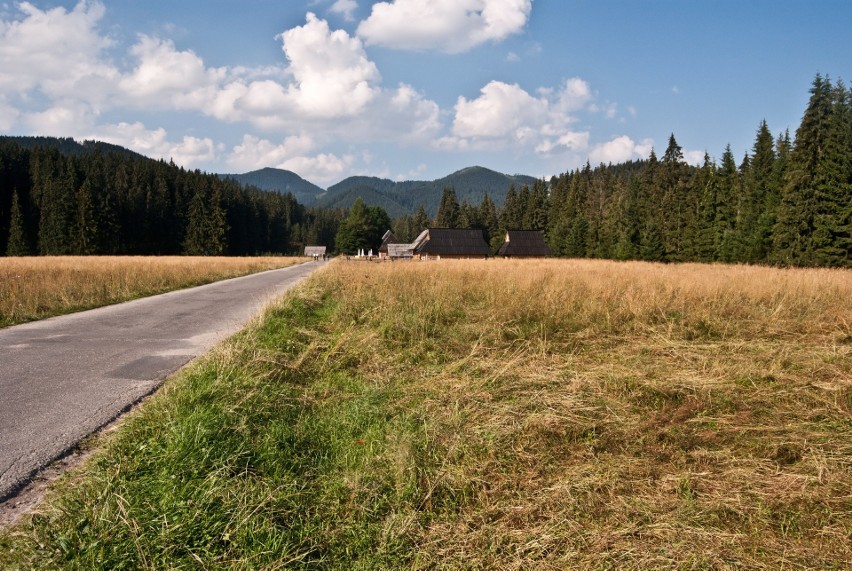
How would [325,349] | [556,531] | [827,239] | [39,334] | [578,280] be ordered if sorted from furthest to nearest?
[827,239]
[578,280]
[39,334]
[325,349]
[556,531]

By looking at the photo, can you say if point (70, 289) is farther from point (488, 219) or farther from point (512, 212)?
point (488, 219)

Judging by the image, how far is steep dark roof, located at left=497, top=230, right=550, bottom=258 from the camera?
6222 cm

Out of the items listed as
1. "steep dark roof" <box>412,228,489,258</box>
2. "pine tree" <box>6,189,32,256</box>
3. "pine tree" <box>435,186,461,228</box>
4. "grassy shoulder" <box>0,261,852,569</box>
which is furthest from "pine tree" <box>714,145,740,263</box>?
"pine tree" <box>6,189,32,256</box>

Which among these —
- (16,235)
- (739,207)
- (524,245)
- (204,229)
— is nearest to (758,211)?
(739,207)

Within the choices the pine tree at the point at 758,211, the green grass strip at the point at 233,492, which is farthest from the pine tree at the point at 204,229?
the green grass strip at the point at 233,492

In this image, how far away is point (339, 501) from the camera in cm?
263

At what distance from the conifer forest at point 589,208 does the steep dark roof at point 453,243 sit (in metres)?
13.5

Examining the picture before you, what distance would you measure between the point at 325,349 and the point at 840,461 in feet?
17.3

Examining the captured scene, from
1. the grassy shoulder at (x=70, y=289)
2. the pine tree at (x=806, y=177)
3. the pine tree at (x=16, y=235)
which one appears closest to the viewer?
the grassy shoulder at (x=70, y=289)

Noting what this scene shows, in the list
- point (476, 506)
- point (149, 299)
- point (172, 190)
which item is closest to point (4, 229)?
point (172, 190)

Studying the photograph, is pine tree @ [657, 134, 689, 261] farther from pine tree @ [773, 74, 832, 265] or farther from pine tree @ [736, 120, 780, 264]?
pine tree @ [773, 74, 832, 265]

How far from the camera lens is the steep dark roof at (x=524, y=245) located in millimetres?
62219

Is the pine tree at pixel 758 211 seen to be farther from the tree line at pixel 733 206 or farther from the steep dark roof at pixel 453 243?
the steep dark roof at pixel 453 243

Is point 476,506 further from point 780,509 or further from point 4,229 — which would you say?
point 4,229
